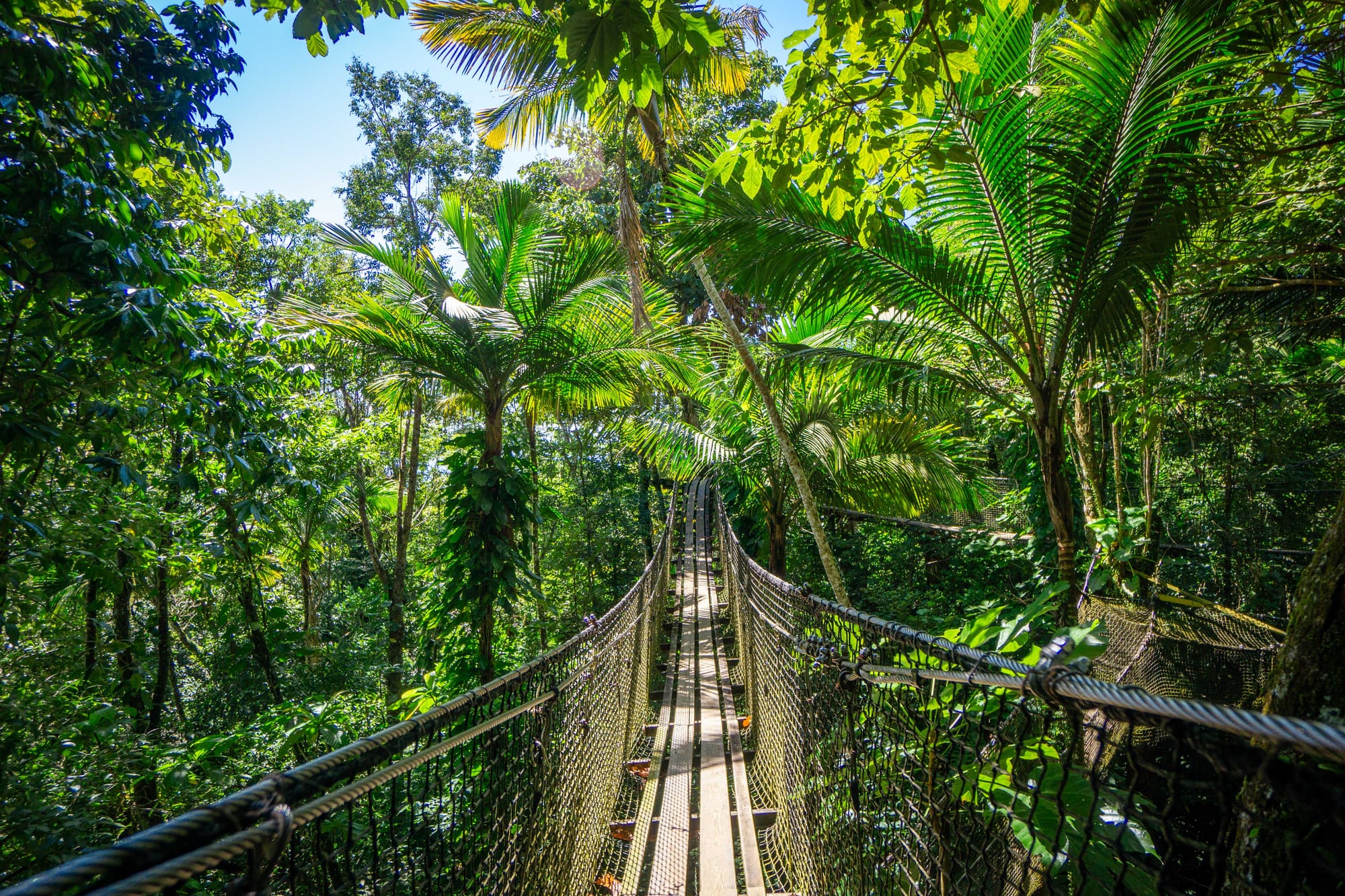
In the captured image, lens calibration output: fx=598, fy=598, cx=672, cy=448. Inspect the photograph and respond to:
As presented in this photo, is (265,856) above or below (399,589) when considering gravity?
above

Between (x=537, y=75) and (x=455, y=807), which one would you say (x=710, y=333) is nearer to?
(x=537, y=75)

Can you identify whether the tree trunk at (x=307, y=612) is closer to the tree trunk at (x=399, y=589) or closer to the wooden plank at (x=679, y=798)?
the tree trunk at (x=399, y=589)

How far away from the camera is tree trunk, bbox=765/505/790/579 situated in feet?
22.2

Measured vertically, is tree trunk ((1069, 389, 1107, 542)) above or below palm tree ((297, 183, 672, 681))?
below

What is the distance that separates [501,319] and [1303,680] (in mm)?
4190

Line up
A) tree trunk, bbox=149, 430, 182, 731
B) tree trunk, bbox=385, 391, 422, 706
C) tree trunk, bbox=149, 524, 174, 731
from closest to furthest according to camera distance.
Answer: tree trunk, bbox=149, 430, 182, 731
tree trunk, bbox=149, 524, 174, 731
tree trunk, bbox=385, 391, 422, 706

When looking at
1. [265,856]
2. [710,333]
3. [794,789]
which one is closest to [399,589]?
[710,333]

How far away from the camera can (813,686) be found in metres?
1.99

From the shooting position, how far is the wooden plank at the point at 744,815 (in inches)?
91.7

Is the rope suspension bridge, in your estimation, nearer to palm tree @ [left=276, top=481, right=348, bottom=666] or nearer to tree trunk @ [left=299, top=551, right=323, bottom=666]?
palm tree @ [left=276, top=481, right=348, bottom=666]

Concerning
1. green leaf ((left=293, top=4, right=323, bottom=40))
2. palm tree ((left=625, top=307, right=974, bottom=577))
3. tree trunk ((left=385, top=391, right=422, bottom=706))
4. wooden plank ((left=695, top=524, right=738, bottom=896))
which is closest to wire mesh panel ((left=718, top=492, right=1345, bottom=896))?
wooden plank ((left=695, top=524, right=738, bottom=896))

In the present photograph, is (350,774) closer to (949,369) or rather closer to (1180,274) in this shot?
(949,369)

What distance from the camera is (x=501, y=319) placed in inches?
168

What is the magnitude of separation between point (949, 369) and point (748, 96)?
10142mm
